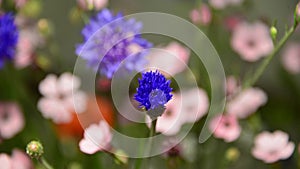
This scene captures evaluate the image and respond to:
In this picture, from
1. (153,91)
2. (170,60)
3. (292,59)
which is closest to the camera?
(153,91)

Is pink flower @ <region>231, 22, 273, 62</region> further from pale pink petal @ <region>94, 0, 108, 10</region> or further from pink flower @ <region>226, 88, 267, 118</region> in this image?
pale pink petal @ <region>94, 0, 108, 10</region>

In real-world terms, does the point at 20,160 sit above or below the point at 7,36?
below

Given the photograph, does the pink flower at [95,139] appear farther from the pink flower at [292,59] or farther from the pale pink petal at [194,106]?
the pink flower at [292,59]

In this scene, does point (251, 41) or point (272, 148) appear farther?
point (251, 41)

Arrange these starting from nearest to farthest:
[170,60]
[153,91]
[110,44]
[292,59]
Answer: [153,91] → [110,44] → [170,60] → [292,59]

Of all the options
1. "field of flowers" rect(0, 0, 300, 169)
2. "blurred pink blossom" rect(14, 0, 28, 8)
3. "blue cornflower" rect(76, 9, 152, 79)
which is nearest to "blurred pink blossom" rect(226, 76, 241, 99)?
"field of flowers" rect(0, 0, 300, 169)

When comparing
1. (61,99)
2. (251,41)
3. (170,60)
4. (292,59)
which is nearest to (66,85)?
(61,99)

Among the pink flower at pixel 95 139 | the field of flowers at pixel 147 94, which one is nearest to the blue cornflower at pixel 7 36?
the field of flowers at pixel 147 94

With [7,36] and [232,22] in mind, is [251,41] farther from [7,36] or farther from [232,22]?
[7,36]
